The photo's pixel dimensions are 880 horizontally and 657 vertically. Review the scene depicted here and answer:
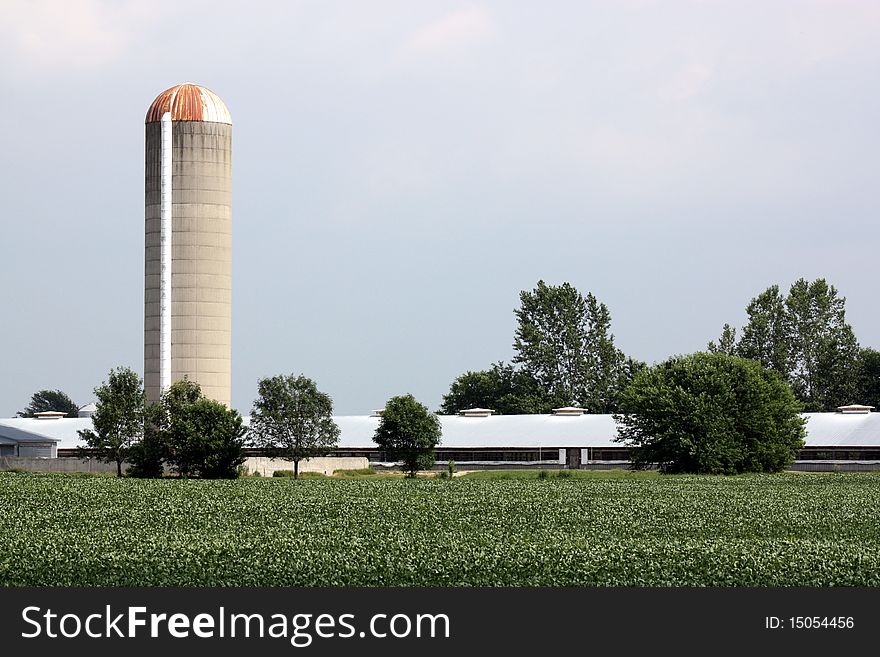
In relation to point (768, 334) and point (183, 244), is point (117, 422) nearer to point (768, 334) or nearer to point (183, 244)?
point (183, 244)

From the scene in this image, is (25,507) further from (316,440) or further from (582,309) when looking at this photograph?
(582,309)

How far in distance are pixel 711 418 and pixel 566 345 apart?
47668 millimetres

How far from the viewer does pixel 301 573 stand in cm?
2869

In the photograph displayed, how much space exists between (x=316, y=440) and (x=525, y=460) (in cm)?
2006

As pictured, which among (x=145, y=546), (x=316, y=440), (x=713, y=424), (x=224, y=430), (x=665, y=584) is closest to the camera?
(x=665, y=584)

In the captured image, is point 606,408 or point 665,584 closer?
point 665,584

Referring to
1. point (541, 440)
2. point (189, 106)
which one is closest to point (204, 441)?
point (189, 106)

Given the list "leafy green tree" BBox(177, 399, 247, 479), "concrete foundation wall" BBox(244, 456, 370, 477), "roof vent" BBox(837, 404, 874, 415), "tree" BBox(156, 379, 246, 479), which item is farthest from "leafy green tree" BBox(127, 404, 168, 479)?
"roof vent" BBox(837, 404, 874, 415)

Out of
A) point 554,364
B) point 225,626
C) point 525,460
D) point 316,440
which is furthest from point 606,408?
point 225,626

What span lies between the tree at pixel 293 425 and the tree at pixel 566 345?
39284 mm

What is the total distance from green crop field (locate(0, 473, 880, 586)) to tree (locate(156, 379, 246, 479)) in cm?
1326

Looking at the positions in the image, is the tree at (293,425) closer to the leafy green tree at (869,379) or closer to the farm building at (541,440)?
the farm building at (541,440)

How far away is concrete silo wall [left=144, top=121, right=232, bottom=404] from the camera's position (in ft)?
294

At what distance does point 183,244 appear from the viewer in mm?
89562
